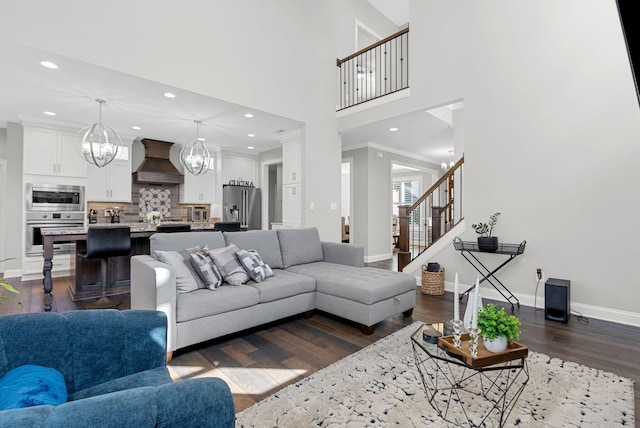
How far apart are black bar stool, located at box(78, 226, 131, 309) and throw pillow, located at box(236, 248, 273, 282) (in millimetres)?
1724

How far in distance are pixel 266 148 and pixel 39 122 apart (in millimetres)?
4164

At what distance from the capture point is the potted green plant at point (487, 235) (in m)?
3.73

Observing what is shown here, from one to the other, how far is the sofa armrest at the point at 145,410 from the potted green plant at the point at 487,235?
365cm

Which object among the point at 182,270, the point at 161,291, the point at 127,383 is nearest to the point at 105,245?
the point at 182,270

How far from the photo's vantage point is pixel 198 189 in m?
7.48

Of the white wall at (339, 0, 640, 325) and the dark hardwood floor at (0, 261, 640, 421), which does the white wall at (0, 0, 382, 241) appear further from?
the dark hardwood floor at (0, 261, 640, 421)

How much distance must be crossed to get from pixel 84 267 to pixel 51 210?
7.53 feet

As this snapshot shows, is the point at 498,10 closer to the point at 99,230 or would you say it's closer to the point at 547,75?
the point at 547,75

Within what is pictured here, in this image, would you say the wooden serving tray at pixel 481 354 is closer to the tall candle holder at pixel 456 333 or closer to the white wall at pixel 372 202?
the tall candle holder at pixel 456 333

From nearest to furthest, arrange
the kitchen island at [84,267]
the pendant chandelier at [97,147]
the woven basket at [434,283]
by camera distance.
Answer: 1. the kitchen island at [84,267]
2. the pendant chandelier at [97,147]
3. the woven basket at [434,283]

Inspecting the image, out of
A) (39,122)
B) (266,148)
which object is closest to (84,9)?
(39,122)

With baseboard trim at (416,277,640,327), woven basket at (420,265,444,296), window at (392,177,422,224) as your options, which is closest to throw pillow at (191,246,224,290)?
woven basket at (420,265,444,296)

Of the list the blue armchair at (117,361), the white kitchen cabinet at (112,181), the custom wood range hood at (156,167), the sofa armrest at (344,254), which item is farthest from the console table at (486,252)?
the white kitchen cabinet at (112,181)

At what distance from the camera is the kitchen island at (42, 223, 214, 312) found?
3.58 m
